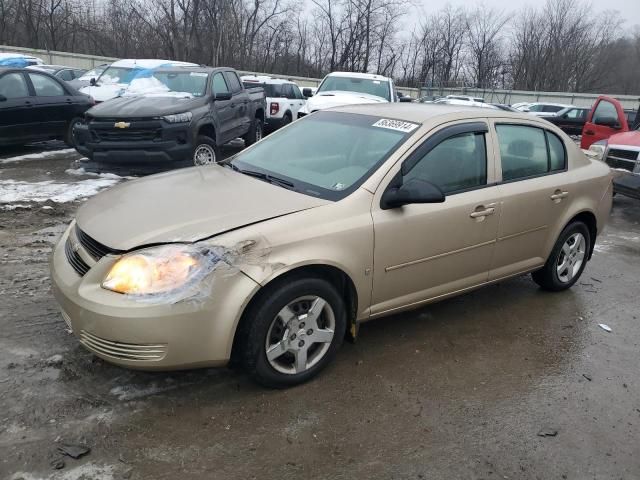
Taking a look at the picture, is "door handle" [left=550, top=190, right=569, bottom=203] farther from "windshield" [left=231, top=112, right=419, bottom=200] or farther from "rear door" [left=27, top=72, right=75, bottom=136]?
"rear door" [left=27, top=72, right=75, bottom=136]

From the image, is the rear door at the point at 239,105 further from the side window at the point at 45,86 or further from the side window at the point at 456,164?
the side window at the point at 456,164

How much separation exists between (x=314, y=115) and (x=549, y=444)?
2.93m

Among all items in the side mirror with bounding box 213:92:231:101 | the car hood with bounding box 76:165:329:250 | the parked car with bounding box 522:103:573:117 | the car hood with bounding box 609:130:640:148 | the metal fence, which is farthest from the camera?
the metal fence

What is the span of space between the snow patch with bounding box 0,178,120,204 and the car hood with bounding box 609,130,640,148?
8232mm

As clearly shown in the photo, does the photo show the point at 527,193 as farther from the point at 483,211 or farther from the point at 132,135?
the point at 132,135

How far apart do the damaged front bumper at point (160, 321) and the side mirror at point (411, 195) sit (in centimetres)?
104

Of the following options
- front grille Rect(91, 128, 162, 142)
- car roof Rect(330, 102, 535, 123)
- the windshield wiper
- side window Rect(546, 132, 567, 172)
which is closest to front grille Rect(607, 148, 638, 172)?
side window Rect(546, 132, 567, 172)

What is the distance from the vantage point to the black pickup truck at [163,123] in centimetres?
805

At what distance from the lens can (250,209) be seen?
3.00 metres

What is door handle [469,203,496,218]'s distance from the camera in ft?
12.1

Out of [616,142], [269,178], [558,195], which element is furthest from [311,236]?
[616,142]

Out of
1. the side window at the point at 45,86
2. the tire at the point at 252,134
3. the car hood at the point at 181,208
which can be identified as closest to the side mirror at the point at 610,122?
the tire at the point at 252,134

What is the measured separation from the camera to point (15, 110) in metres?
9.05

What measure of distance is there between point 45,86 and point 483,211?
9.04 metres
